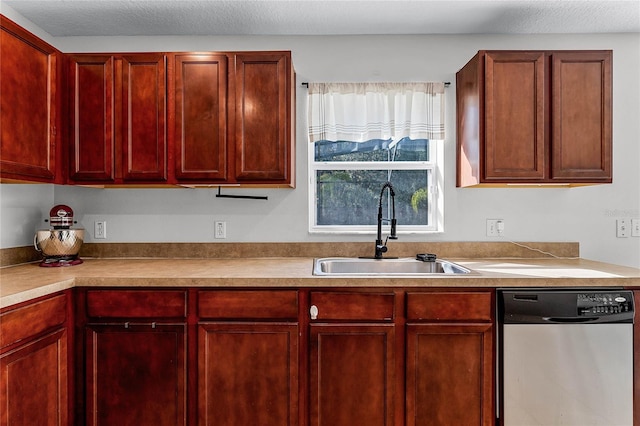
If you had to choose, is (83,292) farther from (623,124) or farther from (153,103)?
(623,124)

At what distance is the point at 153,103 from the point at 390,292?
5.53 ft

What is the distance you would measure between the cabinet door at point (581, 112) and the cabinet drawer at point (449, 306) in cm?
93

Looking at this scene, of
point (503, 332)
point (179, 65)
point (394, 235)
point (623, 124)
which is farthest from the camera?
point (623, 124)

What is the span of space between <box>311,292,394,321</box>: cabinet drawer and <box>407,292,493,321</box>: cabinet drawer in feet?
0.38

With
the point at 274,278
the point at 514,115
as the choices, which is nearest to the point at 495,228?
the point at 514,115

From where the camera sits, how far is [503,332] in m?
1.83

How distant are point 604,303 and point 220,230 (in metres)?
2.19

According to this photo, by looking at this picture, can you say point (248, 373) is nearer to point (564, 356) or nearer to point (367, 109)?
point (564, 356)

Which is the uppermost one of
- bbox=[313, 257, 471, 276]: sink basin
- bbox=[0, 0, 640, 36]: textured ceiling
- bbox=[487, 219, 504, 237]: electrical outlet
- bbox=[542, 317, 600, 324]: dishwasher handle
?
bbox=[0, 0, 640, 36]: textured ceiling

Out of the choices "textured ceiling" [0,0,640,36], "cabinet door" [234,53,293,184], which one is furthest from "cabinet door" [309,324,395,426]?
"textured ceiling" [0,0,640,36]

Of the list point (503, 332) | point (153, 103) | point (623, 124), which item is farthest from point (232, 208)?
point (623, 124)

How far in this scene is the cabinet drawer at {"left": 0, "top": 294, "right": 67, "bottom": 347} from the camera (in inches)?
58.9

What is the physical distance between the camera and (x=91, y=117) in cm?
219

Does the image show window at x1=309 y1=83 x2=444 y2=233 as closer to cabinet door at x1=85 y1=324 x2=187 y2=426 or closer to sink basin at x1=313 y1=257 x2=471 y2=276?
sink basin at x1=313 y1=257 x2=471 y2=276
